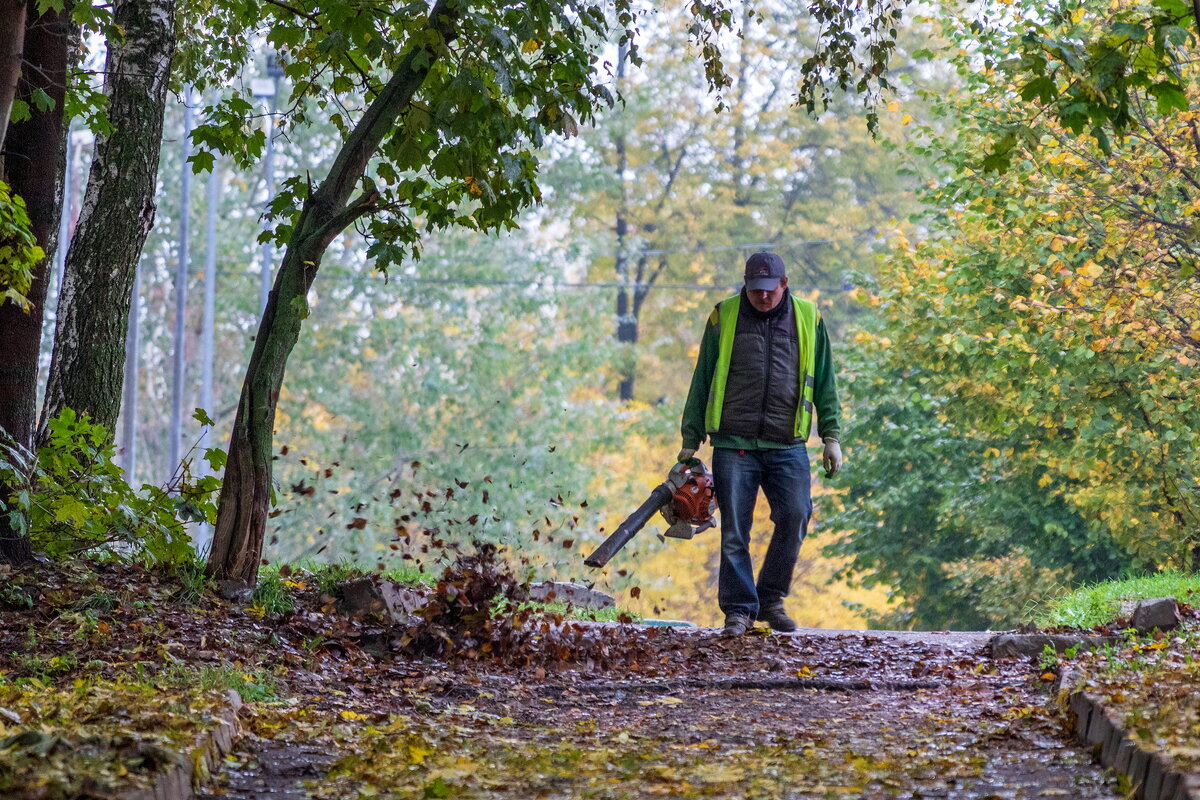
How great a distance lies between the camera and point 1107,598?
8.91m

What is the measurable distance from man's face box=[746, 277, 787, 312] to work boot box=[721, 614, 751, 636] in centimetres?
180

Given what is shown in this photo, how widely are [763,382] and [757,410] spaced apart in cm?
17

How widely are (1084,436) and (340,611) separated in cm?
834

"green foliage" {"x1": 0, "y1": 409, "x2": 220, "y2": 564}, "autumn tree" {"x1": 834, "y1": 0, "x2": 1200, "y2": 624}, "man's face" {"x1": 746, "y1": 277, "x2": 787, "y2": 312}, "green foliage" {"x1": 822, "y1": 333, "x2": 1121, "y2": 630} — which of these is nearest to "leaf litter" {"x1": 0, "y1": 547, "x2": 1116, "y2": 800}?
"green foliage" {"x1": 0, "y1": 409, "x2": 220, "y2": 564}

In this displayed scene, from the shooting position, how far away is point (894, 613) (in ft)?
74.4

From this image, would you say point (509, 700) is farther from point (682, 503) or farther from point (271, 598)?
point (682, 503)

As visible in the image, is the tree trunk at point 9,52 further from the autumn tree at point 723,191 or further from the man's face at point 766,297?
the autumn tree at point 723,191

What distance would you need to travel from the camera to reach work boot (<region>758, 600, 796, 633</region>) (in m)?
8.12

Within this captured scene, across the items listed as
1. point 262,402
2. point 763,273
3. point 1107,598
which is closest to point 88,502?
point 262,402

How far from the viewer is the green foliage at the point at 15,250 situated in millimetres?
5910

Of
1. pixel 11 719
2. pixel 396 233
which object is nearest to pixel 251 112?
pixel 396 233

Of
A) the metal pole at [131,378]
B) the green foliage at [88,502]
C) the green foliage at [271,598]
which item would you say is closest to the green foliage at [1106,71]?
the green foliage at [271,598]

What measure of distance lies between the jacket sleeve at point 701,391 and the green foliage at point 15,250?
3694 millimetres

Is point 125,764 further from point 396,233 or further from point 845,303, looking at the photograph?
point 845,303
